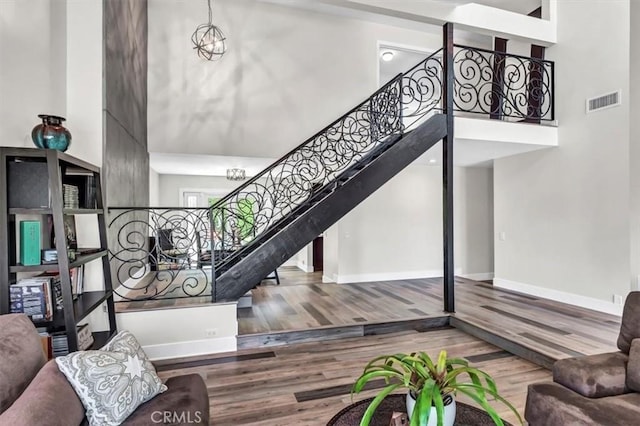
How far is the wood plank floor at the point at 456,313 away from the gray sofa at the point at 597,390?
1136 mm

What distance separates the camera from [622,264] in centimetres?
424

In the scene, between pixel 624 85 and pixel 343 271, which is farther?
pixel 343 271

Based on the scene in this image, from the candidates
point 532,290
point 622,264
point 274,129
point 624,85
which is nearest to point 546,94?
point 624,85

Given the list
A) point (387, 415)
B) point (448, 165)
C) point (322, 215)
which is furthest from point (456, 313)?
point (387, 415)

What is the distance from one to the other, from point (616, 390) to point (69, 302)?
136 inches

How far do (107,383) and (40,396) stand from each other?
0.91 feet

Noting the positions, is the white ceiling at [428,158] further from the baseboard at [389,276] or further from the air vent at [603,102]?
the baseboard at [389,276]

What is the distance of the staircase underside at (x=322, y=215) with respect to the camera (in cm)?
371

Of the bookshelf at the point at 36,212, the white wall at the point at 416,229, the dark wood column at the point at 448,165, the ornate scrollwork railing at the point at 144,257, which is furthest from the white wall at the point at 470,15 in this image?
the bookshelf at the point at 36,212

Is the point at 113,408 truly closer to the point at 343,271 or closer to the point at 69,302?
the point at 69,302

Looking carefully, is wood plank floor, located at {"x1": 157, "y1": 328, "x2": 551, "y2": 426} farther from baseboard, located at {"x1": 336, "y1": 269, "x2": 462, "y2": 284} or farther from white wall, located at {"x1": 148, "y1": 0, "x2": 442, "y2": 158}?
white wall, located at {"x1": 148, "y1": 0, "x2": 442, "y2": 158}

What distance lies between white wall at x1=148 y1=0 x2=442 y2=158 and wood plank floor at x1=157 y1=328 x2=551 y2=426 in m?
3.49

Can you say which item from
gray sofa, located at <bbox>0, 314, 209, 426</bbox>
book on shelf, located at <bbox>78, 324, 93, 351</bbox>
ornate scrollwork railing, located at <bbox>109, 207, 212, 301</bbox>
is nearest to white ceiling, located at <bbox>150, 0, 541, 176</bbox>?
ornate scrollwork railing, located at <bbox>109, 207, 212, 301</bbox>

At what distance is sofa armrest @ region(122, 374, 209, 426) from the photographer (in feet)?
5.45
